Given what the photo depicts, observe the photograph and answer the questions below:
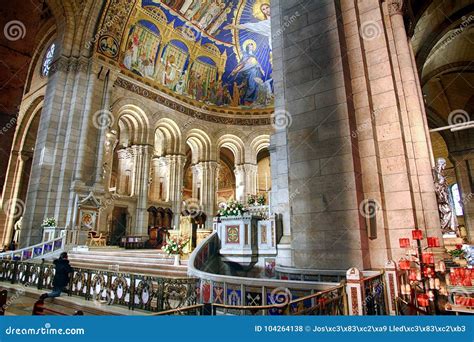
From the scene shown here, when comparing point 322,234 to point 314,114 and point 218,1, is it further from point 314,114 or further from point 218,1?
point 218,1

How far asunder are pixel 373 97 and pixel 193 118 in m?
17.5

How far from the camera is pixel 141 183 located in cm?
1877

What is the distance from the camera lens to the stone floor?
476 cm

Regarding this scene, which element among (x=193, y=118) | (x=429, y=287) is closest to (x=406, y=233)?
(x=429, y=287)

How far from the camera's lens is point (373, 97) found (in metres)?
6.57

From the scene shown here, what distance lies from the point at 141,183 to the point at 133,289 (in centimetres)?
1458

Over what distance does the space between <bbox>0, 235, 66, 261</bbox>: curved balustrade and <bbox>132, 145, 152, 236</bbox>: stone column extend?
5.81m

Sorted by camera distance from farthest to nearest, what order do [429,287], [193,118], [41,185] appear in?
[193,118] < [41,185] < [429,287]

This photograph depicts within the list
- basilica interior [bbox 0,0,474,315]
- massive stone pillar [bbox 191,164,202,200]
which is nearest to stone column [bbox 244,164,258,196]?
basilica interior [bbox 0,0,474,315]

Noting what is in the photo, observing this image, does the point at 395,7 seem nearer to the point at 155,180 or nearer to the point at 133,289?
the point at 133,289

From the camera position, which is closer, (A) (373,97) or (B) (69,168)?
(A) (373,97)

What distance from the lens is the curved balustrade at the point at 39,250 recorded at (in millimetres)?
10969

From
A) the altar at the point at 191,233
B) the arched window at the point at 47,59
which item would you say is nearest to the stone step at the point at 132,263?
the altar at the point at 191,233

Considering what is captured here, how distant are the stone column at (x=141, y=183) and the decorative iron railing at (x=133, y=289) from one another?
36.8 ft
